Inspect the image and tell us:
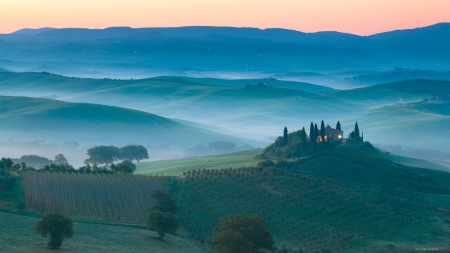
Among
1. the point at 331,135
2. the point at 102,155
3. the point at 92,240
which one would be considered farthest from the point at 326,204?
the point at 102,155

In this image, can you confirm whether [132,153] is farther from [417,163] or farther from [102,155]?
[417,163]

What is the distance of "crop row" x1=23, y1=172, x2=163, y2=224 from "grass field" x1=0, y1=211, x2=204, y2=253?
7.82 m

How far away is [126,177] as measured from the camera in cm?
7944

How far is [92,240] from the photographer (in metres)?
51.4

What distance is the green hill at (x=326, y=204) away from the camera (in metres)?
64.8

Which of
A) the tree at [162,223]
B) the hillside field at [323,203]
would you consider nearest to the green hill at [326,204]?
the hillside field at [323,203]

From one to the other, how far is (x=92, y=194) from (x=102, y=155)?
62.0m

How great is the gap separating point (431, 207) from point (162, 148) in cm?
12629

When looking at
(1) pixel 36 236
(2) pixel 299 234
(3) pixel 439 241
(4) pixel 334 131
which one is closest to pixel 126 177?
(2) pixel 299 234

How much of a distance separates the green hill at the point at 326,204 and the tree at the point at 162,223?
5787mm

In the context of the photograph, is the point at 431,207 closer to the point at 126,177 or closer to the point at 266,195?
the point at 266,195

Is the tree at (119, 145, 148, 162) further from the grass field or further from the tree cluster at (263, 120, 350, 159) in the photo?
the grass field

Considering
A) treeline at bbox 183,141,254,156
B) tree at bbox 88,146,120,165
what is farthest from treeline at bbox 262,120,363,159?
treeline at bbox 183,141,254,156

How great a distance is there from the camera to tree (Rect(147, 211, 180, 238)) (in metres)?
57.8
